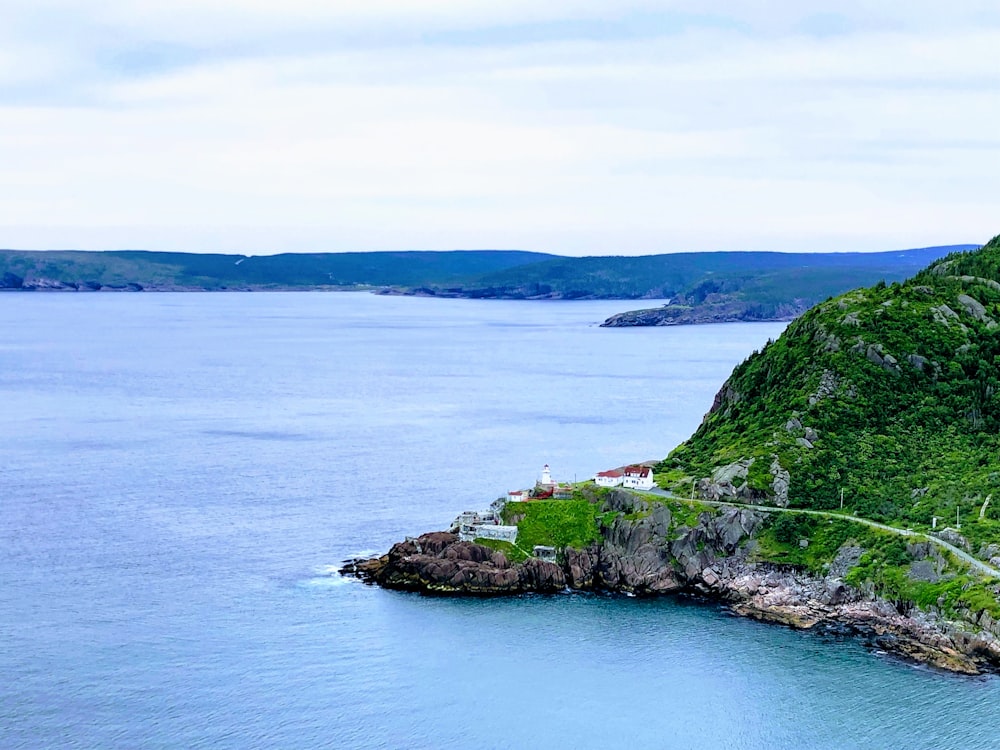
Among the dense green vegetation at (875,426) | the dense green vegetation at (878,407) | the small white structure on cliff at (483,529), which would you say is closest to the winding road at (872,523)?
the dense green vegetation at (875,426)

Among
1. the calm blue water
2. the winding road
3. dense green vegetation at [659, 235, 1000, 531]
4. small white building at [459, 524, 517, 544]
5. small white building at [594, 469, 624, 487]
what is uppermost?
dense green vegetation at [659, 235, 1000, 531]

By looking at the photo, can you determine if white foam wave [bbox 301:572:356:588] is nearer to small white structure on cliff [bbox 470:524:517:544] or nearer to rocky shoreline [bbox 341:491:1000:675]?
rocky shoreline [bbox 341:491:1000:675]

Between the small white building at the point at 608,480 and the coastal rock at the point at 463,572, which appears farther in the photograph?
the small white building at the point at 608,480

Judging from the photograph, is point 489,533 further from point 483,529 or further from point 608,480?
point 608,480

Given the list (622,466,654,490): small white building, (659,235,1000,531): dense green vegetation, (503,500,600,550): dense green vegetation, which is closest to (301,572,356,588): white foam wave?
(503,500,600,550): dense green vegetation

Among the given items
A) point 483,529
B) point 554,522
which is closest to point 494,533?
point 483,529

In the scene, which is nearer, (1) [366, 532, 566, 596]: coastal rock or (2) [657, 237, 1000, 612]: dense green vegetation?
(1) [366, 532, 566, 596]: coastal rock

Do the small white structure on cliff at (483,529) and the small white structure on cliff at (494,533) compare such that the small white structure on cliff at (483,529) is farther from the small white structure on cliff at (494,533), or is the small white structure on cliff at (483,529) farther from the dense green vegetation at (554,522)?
the dense green vegetation at (554,522)

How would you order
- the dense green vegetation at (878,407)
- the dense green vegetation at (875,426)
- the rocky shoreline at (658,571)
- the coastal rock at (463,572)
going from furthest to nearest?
1. the dense green vegetation at (878,407)
2. the dense green vegetation at (875,426)
3. the coastal rock at (463,572)
4. the rocky shoreline at (658,571)
